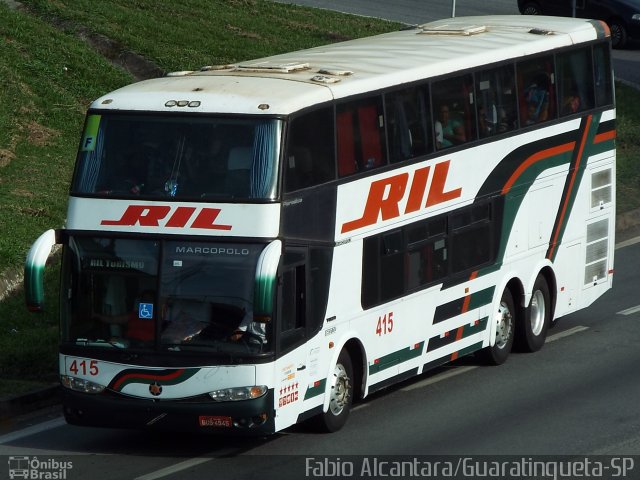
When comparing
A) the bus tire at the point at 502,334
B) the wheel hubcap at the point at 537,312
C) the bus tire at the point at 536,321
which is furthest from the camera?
Answer: the wheel hubcap at the point at 537,312

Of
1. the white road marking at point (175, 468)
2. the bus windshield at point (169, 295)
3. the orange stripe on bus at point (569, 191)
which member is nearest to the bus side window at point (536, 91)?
the orange stripe on bus at point (569, 191)

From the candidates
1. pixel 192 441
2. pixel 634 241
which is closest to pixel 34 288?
pixel 192 441

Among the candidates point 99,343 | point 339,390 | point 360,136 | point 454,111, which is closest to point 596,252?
point 454,111

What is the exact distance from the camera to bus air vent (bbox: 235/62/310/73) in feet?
45.6

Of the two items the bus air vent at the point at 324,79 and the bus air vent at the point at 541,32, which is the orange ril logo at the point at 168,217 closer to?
the bus air vent at the point at 324,79

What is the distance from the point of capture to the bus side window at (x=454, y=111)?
1502cm

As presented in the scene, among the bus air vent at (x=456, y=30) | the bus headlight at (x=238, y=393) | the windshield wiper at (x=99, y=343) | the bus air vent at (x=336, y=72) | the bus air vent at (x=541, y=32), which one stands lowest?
the bus headlight at (x=238, y=393)

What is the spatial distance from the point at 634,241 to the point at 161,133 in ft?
40.8

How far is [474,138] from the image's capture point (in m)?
15.6

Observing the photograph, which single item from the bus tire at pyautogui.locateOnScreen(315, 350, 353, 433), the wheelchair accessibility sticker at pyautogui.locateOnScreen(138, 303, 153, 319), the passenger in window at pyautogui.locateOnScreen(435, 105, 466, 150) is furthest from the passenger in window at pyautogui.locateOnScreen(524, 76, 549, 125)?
the wheelchair accessibility sticker at pyautogui.locateOnScreen(138, 303, 153, 319)

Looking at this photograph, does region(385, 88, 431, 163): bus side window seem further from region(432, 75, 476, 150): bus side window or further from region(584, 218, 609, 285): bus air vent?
region(584, 218, 609, 285): bus air vent

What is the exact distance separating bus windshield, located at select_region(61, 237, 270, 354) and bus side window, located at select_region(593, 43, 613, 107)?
24.3 feet

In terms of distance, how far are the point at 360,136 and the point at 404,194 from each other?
93 cm

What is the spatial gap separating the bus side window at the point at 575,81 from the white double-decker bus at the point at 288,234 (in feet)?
3.14
